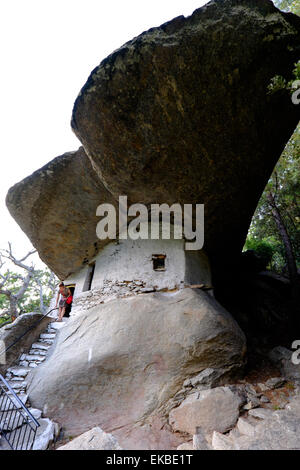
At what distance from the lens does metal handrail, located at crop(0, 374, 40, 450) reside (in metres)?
3.84

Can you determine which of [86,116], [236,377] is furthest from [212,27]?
[236,377]

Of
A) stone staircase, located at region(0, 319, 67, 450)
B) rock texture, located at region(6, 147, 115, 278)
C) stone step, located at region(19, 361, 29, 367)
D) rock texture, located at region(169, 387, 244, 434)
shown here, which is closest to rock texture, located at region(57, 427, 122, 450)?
stone staircase, located at region(0, 319, 67, 450)

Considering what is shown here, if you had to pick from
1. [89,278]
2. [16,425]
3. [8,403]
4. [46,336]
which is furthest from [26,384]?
[89,278]

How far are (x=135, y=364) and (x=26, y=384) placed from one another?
97.8 inches

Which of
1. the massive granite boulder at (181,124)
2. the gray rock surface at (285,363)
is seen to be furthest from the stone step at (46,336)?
the gray rock surface at (285,363)

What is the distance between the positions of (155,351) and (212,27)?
21.9 ft

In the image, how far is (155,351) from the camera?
16.8ft

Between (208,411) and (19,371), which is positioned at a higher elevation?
(208,411)

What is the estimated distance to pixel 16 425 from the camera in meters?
4.20

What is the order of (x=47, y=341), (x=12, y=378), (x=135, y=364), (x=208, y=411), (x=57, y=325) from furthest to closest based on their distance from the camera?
(x=57, y=325), (x=47, y=341), (x=12, y=378), (x=135, y=364), (x=208, y=411)

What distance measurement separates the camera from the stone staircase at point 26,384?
13.0 feet

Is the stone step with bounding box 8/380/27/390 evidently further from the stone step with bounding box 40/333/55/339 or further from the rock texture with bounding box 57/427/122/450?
the rock texture with bounding box 57/427/122/450

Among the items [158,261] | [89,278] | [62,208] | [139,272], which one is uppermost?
[62,208]

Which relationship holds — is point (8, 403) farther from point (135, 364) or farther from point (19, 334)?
point (135, 364)
